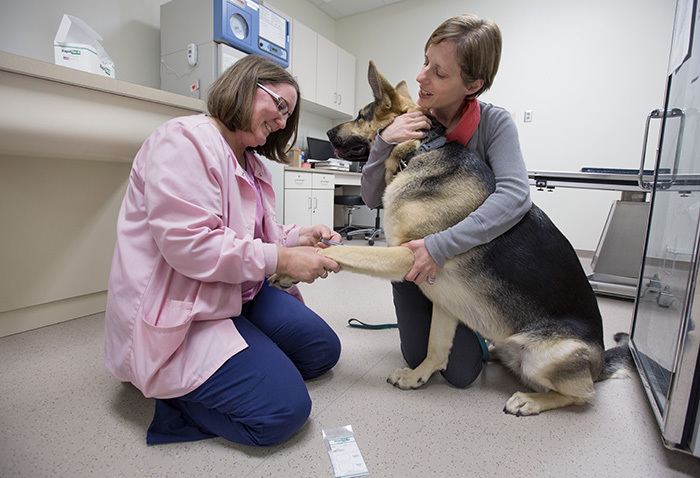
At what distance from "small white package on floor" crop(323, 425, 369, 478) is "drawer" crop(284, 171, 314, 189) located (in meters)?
3.50

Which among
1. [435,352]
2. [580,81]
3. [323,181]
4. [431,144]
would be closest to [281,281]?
[435,352]

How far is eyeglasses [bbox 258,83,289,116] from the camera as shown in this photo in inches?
47.7

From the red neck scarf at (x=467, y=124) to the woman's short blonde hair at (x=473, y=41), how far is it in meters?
0.14

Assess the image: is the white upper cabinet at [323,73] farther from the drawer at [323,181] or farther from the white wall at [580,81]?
the white wall at [580,81]

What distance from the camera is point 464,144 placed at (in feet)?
4.68

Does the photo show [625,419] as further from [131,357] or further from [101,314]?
[101,314]

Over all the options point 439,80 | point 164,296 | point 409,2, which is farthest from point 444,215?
point 409,2

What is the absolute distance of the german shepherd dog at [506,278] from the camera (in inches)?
49.2

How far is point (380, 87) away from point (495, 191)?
0.65m

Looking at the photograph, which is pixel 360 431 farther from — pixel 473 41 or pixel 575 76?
pixel 575 76

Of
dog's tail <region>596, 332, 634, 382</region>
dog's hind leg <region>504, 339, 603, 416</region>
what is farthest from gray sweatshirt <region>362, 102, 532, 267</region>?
dog's tail <region>596, 332, 634, 382</region>

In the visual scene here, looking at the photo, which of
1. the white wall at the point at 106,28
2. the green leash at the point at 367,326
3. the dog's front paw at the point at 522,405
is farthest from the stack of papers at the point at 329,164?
the dog's front paw at the point at 522,405

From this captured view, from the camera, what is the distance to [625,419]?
133 centimetres

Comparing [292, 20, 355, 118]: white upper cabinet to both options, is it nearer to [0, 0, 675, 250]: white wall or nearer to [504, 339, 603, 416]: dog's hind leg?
[0, 0, 675, 250]: white wall
